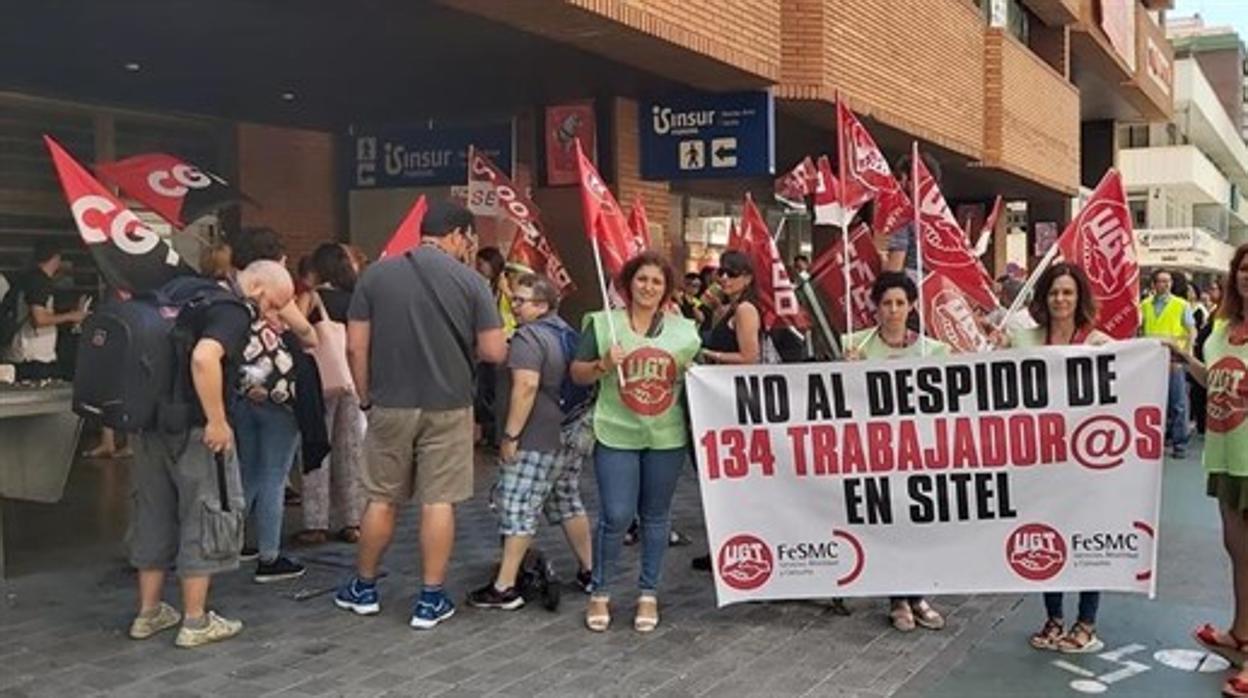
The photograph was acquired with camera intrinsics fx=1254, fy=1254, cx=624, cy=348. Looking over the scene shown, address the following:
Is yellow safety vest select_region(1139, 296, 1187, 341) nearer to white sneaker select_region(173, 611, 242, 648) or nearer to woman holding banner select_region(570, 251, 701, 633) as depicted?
woman holding banner select_region(570, 251, 701, 633)

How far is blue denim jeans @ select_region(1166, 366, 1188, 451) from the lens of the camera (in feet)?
38.7

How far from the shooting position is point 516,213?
910cm

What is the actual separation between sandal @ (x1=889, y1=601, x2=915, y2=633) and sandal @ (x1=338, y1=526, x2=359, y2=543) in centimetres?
325

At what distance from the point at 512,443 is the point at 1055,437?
243cm

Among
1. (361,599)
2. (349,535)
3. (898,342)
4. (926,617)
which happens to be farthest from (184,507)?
(926,617)

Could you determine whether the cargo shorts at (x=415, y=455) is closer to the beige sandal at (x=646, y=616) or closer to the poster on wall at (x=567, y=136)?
the beige sandal at (x=646, y=616)

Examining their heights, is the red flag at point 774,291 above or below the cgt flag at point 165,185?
below

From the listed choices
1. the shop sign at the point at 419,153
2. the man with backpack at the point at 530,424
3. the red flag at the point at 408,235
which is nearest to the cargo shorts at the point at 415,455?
the man with backpack at the point at 530,424

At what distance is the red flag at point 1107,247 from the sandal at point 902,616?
1.62 m

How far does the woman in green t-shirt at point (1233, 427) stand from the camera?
4934 millimetres

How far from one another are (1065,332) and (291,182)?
9.83 metres

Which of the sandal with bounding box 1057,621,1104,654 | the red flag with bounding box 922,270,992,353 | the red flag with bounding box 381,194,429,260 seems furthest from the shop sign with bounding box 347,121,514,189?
the sandal with bounding box 1057,621,1104,654

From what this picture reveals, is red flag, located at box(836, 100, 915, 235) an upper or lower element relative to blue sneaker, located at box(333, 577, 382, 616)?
→ upper

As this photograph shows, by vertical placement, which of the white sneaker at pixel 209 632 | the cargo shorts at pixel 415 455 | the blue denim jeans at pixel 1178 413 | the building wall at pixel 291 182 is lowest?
the white sneaker at pixel 209 632
